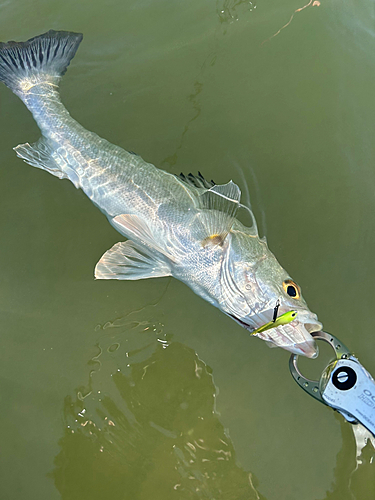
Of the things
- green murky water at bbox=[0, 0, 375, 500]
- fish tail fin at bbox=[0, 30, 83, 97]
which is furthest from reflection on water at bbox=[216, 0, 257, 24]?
fish tail fin at bbox=[0, 30, 83, 97]

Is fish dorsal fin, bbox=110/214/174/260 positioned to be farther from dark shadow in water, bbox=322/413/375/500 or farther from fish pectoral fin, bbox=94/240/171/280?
dark shadow in water, bbox=322/413/375/500

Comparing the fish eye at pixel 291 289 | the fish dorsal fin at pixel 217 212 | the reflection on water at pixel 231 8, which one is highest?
the reflection on water at pixel 231 8

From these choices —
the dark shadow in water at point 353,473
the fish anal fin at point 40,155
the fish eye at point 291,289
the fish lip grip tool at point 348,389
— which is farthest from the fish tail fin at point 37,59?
the dark shadow in water at point 353,473

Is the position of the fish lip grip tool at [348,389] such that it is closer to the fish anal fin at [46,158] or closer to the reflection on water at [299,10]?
the fish anal fin at [46,158]

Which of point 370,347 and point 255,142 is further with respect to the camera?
point 255,142

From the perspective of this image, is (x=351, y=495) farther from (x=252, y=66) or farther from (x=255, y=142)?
(x=252, y=66)

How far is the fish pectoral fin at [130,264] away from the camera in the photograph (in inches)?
106

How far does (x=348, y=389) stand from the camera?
2.21 metres

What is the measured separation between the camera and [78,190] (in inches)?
127

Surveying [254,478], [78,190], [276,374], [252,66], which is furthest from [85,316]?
[252,66]

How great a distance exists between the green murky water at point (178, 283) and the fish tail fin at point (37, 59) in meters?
0.22

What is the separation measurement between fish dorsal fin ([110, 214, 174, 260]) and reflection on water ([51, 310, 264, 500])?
27.7 inches

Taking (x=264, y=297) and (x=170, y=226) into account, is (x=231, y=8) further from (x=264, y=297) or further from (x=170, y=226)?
(x=264, y=297)

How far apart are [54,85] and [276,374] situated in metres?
3.38
